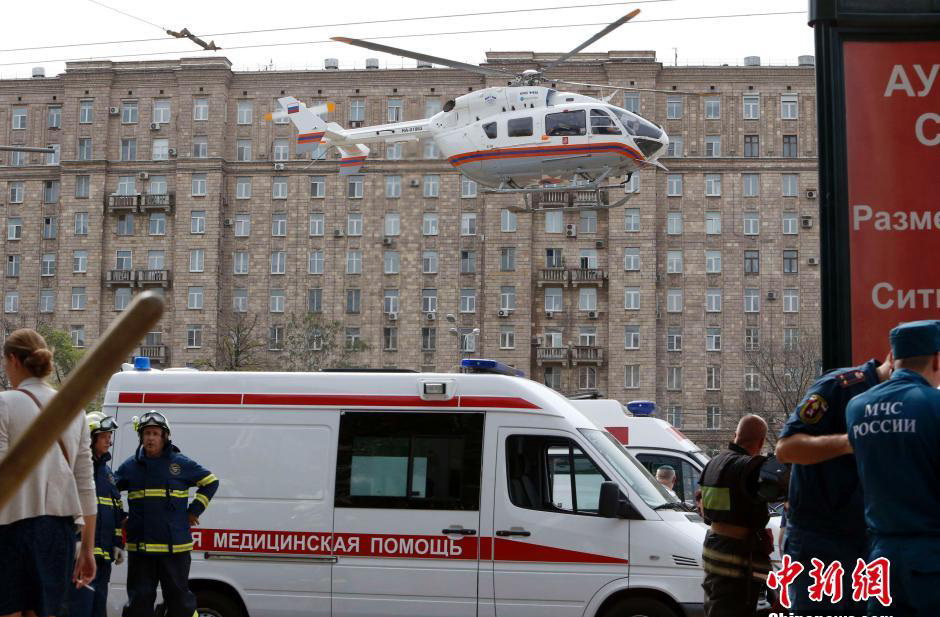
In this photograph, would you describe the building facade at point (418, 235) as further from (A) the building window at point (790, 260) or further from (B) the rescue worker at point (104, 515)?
(B) the rescue worker at point (104, 515)

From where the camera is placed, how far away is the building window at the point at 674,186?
77.7m

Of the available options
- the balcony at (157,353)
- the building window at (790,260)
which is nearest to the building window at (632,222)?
the building window at (790,260)

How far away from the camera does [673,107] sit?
77.3 meters

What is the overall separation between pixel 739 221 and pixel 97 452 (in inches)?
2821

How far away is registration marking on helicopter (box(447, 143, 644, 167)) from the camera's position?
34.1 meters

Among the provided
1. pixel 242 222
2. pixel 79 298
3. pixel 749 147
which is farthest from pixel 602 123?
pixel 79 298

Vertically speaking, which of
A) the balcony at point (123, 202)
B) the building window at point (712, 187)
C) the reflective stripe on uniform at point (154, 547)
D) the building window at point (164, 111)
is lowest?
the reflective stripe on uniform at point (154, 547)

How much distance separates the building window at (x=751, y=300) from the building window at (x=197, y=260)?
33.4 m

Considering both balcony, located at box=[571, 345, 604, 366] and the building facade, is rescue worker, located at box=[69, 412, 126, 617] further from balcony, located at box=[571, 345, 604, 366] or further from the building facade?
balcony, located at box=[571, 345, 604, 366]

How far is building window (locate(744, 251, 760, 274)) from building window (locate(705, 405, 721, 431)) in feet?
29.2

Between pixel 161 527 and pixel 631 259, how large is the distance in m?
68.8

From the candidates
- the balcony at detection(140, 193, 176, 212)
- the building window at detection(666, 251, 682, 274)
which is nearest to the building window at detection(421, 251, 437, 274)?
the building window at detection(666, 251, 682, 274)

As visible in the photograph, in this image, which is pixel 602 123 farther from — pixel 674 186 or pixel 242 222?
pixel 242 222

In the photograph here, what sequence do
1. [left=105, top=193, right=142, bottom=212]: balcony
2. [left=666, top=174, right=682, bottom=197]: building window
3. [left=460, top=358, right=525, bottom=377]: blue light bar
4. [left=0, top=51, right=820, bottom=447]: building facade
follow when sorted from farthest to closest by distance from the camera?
[left=105, top=193, right=142, bottom=212]: balcony, [left=666, top=174, right=682, bottom=197]: building window, [left=0, top=51, right=820, bottom=447]: building facade, [left=460, top=358, right=525, bottom=377]: blue light bar
